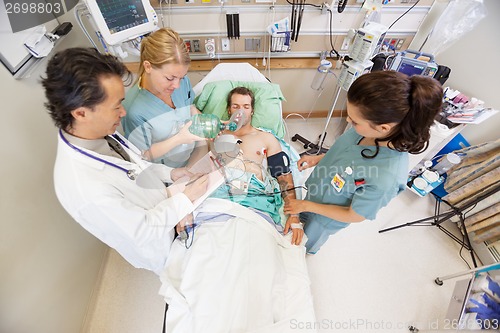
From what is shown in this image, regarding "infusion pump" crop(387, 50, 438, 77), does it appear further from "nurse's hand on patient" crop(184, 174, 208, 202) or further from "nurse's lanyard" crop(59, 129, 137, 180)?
"nurse's lanyard" crop(59, 129, 137, 180)

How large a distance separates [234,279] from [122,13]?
1.65 metres

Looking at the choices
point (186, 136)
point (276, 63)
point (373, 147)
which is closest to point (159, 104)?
point (186, 136)

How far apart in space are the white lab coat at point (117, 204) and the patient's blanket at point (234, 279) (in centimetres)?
18

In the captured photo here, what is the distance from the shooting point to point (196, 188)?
1203 millimetres

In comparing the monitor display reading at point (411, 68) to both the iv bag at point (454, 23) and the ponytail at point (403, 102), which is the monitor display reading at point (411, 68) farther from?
the ponytail at point (403, 102)

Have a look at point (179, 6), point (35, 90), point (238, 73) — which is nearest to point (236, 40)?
point (238, 73)

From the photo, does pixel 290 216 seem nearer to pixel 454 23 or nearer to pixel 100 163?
pixel 100 163

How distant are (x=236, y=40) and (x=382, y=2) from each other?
4.13 ft

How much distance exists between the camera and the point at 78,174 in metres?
0.83

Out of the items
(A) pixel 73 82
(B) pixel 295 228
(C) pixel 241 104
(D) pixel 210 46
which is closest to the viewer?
(A) pixel 73 82

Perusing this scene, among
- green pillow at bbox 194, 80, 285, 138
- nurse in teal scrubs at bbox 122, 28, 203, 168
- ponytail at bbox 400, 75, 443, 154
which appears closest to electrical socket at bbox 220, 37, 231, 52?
green pillow at bbox 194, 80, 285, 138

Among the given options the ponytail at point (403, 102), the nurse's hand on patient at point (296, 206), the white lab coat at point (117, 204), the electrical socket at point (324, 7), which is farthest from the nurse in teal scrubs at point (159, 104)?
the electrical socket at point (324, 7)

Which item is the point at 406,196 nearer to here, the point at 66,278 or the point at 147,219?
the point at 147,219

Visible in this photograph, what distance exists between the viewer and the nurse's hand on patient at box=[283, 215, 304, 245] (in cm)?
143
